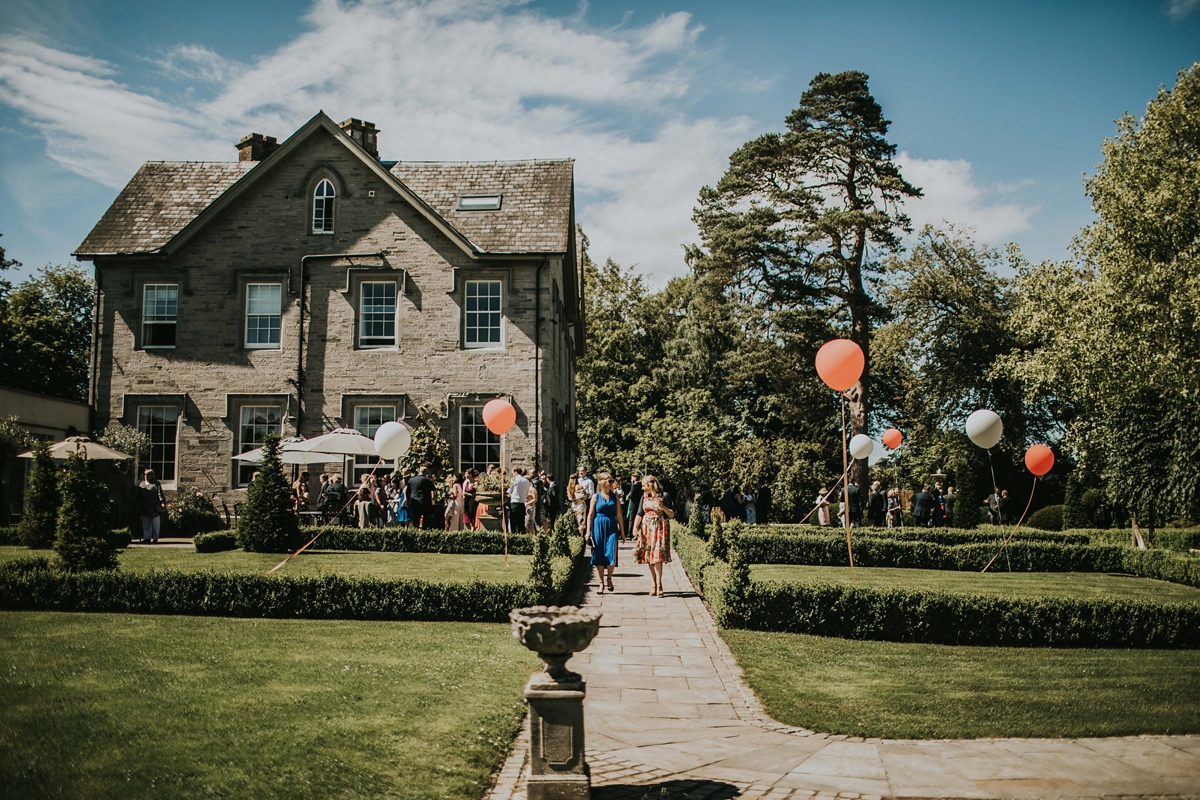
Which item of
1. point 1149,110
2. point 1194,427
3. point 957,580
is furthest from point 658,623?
point 1149,110

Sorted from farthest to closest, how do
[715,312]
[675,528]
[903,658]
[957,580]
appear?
[715,312], [675,528], [957,580], [903,658]

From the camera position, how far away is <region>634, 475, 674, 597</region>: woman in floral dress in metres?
15.3

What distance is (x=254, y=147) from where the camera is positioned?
100ft

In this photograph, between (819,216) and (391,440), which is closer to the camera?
(391,440)

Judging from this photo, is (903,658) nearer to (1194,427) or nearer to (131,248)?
(1194,427)

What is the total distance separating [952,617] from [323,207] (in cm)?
2203

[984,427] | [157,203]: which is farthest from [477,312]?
[984,427]

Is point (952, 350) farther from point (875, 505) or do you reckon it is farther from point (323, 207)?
point (323, 207)

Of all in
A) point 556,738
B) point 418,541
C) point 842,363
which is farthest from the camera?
point 418,541

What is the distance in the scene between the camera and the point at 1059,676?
10.3 m

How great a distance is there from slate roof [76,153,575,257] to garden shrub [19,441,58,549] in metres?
9.67

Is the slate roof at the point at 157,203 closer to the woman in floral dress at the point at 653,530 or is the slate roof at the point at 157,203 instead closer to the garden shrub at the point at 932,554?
the woman in floral dress at the point at 653,530

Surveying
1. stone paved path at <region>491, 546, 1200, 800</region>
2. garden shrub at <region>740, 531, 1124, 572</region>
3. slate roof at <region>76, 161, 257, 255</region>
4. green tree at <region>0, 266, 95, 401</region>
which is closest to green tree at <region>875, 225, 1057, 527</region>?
garden shrub at <region>740, 531, 1124, 572</region>

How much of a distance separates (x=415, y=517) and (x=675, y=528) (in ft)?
23.5
